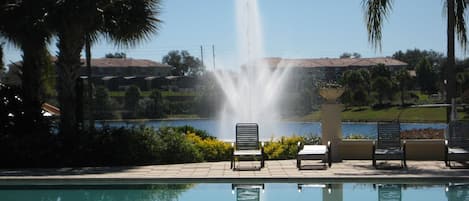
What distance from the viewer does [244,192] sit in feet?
36.7

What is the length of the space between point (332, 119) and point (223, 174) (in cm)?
336

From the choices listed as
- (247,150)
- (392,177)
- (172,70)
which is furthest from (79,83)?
(172,70)

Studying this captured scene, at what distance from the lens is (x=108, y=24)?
1536 centimetres

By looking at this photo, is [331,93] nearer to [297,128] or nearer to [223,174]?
[223,174]

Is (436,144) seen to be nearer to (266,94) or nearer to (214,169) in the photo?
(214,169)

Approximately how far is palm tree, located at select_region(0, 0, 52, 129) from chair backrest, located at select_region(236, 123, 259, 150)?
493 cm

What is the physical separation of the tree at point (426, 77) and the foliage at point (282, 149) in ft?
200

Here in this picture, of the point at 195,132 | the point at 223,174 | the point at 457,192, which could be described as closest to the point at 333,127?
the point at 223,174

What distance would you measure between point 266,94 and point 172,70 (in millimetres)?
84025

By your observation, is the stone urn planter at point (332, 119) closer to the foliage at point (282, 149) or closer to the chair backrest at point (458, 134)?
the foliage at point (282, 149)

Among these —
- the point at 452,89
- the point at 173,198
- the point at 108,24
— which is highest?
the point at 108,24

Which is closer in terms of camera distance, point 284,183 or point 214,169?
point 284,183

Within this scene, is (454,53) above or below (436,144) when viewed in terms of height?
above

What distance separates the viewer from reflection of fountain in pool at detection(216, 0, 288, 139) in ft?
73.1
